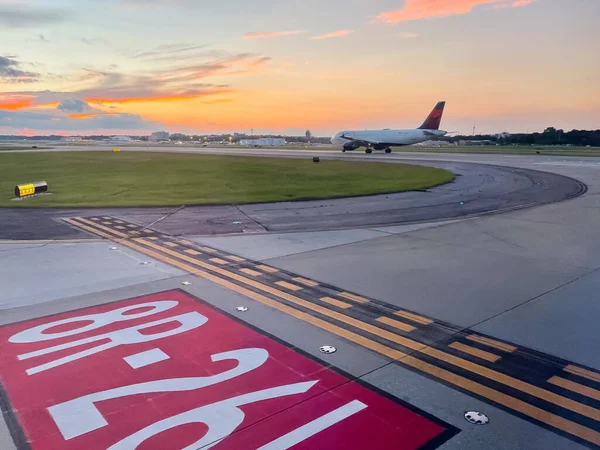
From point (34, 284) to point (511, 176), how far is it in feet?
93.5

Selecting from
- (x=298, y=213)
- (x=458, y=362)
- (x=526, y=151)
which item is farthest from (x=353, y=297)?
(x=526, y=151)

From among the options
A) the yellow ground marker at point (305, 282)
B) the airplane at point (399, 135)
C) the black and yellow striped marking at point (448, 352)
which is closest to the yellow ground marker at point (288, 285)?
the black and yellow striped marking at point (448, 352)

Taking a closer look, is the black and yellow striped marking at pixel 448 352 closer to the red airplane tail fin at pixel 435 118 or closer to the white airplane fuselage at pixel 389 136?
the white airplane fuselage at pixel 389 136

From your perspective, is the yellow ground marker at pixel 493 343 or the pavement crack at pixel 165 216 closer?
the yellow ground marker at pixel 493 343

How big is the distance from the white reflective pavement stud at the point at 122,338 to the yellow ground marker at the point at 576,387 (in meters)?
4.47

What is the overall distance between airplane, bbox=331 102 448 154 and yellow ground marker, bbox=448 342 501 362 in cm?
5774

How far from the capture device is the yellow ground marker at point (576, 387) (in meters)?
4.41

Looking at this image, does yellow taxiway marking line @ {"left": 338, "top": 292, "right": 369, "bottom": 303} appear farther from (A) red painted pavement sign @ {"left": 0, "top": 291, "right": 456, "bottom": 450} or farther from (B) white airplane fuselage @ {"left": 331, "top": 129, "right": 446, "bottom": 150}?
(B) white airplane fuselage @ {"left": 331, "top": 129, "right": 446, "bottom": 150}

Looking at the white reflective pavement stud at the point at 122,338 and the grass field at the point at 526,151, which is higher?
the grass field at the point at 526,151

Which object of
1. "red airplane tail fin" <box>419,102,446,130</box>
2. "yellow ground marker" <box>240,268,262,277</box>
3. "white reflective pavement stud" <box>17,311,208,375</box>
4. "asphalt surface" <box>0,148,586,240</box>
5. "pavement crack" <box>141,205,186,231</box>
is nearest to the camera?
"white reflective pavement stud" <box>17,311,208,375</box>

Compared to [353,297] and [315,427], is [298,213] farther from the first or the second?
[315,427]

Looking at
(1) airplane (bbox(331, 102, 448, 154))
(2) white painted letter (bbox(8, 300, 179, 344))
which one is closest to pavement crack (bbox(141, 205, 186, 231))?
(2) white painted letter (bbox(8, 300, 179, 344))

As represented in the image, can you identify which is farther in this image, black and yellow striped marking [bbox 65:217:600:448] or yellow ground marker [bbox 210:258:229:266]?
yellow ground marker [bbox 210:258:229:266]

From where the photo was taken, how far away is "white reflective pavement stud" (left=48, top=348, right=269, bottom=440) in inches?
154
